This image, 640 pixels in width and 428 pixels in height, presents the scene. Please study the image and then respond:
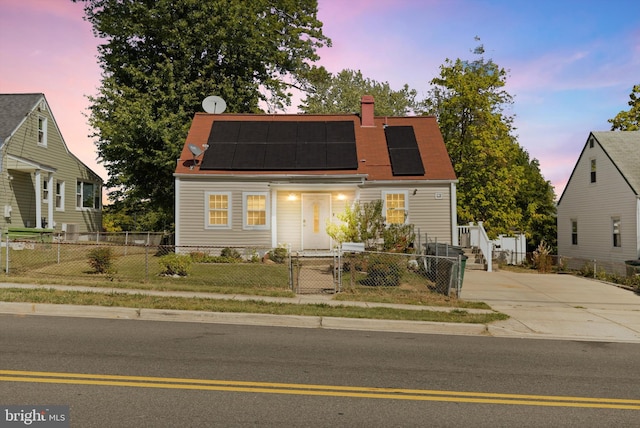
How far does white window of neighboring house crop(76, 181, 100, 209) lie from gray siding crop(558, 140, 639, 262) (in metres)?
31.5

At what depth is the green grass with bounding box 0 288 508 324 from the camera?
9.79 m

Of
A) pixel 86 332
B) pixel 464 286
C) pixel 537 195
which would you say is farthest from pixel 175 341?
pixel 537 195

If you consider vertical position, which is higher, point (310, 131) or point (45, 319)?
point (310, 131)

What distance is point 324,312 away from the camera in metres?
9.95

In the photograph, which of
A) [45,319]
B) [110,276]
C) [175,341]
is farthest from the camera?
[110,276]

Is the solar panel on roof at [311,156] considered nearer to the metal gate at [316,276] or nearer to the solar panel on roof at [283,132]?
the solar panel on roof at [283,132]

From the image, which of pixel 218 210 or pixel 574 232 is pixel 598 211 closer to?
pixel 574 232

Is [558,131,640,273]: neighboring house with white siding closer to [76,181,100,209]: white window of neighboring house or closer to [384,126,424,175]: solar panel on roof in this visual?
[384,126,424,175]: solar panel on roof

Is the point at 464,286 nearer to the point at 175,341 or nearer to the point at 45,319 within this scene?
the point at 175,341

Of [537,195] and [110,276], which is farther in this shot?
[537,195]

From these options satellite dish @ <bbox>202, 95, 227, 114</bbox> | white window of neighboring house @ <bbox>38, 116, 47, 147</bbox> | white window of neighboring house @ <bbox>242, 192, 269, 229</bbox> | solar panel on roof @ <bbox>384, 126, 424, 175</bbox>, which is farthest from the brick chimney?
white window of neighboring house @ <bbox>38, 116, 47, 147</bbox>

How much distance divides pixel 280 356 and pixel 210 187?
1465 centimetres

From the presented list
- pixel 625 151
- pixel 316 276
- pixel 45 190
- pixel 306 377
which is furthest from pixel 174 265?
pixel 625 151

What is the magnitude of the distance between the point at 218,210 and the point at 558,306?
13.7 metres
